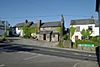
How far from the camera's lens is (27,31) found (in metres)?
91.7

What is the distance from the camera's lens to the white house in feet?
221

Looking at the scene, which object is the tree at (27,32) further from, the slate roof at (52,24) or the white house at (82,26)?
the white house at (82,26)

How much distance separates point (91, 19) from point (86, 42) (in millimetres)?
19863

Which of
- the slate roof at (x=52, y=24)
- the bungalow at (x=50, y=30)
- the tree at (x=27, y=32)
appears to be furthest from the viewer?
the tree at (x=27, y=32)

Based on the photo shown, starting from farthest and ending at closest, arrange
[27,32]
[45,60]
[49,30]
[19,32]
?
[19,32] < [27,32] < [49,30] < [45,60]

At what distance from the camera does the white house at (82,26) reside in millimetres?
67500

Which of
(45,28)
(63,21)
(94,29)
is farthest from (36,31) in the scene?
(94,29)

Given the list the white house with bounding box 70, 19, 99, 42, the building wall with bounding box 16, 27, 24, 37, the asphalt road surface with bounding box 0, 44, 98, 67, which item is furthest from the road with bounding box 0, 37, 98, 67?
the building wall with bounding box 16, 27, 24, 37

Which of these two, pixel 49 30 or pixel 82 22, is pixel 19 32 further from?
pixel 82 22

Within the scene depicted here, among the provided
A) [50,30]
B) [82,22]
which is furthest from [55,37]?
[82,22]

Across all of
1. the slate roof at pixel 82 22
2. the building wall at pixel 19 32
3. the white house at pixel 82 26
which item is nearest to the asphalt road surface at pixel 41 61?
the white house at pixel 82 26

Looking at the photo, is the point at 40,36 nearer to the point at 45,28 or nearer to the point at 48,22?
the point at 45,28

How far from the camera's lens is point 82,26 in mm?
70188

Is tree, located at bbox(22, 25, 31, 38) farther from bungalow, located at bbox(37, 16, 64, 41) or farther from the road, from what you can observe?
the road
